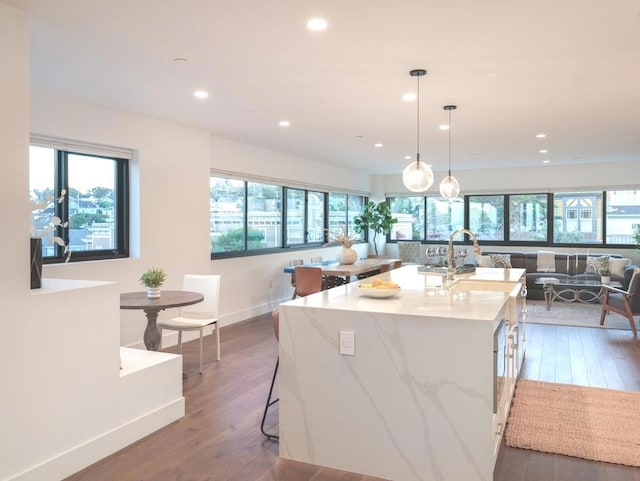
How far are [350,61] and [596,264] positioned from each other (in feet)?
23.7

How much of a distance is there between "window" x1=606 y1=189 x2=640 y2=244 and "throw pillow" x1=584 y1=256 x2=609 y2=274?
42.3 inches

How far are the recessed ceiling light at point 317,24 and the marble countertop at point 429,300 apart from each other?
63.8 inches

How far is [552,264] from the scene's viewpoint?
9.27 meters

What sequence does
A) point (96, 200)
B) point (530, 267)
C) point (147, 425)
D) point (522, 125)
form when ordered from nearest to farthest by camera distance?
point (147, 425) < point (96, 200) < point (522, 125) < point (530, 267)

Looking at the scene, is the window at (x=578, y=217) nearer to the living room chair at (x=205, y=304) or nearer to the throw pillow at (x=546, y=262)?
the throw pillow at (x=546, y=262)

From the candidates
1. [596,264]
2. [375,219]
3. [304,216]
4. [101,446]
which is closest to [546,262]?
[596,264]

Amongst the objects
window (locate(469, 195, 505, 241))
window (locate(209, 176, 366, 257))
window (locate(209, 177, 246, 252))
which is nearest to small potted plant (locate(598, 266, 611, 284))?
window (locate(469, 195, 505, 241))

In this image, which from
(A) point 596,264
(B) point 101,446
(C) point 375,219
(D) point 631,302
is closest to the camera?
(B) point 101,446

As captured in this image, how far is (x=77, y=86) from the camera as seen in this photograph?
414cm

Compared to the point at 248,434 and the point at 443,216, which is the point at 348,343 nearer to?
the point at 248,434

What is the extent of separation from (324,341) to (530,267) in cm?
777

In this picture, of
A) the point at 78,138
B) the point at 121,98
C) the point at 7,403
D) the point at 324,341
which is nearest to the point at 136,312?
the point at 78,138

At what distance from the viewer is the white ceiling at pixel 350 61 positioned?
8.96ft

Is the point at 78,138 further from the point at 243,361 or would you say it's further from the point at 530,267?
the point at 530,267
